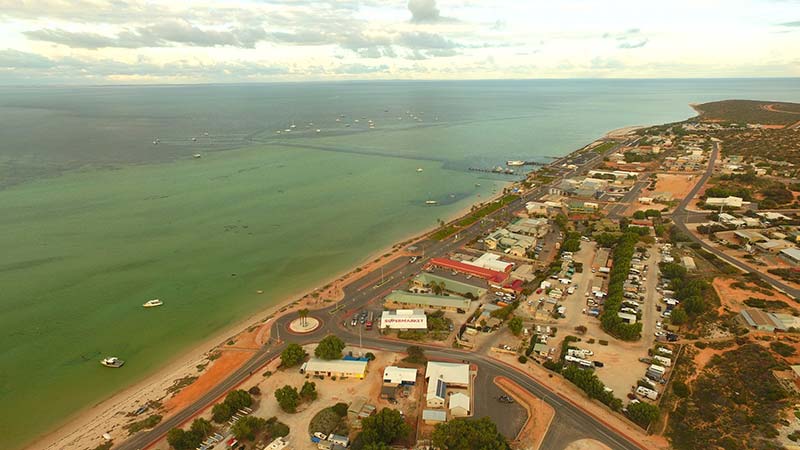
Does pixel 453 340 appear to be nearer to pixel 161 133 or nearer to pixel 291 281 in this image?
pixel 291 281

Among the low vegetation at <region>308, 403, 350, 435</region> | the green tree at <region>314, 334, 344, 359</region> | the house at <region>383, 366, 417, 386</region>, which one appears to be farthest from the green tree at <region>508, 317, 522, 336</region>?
the low vegetation at <region>308, 403, 350, 435</region>

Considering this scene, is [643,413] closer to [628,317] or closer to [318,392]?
[628,317]

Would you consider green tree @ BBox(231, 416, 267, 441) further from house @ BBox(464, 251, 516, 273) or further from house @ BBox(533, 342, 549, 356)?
house @ BBox(464, 251, 516, 273)

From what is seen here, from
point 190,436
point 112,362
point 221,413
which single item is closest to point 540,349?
point 221,413

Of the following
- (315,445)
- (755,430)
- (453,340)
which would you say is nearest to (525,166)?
(453,340)

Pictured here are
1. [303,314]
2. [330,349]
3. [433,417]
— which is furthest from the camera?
[303,314]

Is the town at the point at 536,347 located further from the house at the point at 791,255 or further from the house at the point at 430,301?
the house at the point at 791,255
